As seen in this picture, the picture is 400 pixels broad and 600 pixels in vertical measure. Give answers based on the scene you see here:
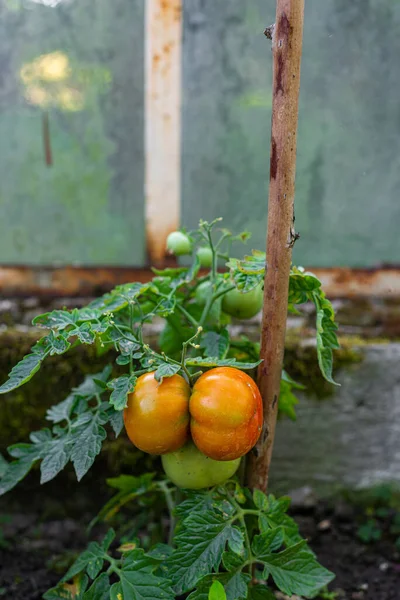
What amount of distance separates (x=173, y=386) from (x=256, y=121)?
139cm

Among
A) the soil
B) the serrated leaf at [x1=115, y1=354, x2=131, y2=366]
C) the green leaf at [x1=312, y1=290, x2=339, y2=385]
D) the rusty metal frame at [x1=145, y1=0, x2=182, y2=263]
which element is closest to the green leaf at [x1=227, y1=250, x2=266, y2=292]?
the green leaf at [x1=312, y1=290, x2=339, y2=385]

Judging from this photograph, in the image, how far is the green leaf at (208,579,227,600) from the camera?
89cm

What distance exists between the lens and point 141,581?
1008mm

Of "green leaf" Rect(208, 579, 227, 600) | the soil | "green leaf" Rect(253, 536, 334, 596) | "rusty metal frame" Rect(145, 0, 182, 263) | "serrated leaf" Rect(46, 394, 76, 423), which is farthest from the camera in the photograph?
"rusty metal frame" Rect(145, 0, 182, 263)

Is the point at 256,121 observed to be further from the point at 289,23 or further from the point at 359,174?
the point at 289,23

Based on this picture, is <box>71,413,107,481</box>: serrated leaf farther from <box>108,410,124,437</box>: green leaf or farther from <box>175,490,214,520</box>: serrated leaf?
<box>175,490,214,520</box>: serrated leaf

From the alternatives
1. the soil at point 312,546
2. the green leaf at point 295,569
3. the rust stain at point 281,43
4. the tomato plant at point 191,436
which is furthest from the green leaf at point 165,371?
the soil at point 312,546

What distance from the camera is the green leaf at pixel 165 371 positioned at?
93 centimetres

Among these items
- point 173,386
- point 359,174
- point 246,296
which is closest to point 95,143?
point 359,174

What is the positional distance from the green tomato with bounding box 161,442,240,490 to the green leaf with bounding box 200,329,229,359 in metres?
0.18

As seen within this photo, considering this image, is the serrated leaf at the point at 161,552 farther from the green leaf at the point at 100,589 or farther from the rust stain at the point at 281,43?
the rust stain at the point at 281,43

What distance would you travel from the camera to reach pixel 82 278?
2209 mm

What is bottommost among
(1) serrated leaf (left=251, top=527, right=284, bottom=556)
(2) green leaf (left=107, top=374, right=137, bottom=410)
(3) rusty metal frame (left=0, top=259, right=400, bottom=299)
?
(1) serrated leaf (left=251, top=527, right=284, bottom=556)

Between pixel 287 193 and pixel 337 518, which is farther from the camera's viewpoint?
pixel 337 518
